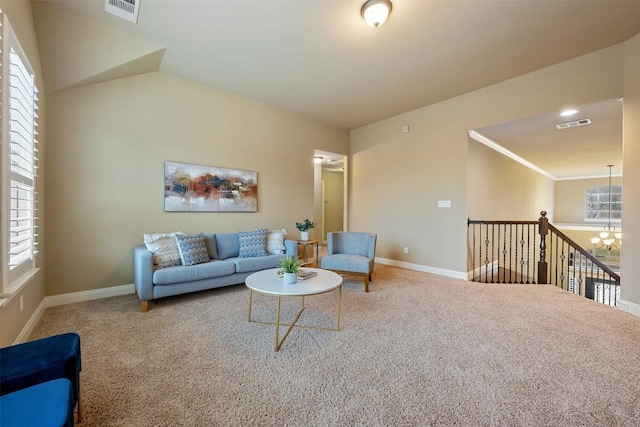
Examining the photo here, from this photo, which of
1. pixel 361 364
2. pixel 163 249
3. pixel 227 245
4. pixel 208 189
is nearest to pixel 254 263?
pixel 227 245

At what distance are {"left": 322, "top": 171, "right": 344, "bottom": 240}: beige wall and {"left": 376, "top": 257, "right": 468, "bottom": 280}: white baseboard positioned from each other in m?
3.14

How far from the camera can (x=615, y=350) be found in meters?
2.11

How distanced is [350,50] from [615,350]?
12.3ft

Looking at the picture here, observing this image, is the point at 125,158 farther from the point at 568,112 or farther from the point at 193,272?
the point at 568,112

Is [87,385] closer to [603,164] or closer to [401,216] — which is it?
[401,216]

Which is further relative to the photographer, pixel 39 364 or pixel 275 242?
pixel 275 242

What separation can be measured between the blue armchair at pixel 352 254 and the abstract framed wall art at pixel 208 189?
155 cm

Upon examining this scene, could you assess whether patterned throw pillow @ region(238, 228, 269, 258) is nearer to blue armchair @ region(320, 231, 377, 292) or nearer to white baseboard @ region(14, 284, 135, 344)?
blue armchair @ region(320, 231, 377, 292)

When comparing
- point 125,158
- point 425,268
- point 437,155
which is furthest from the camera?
point 425,268

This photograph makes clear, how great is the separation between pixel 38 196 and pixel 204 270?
1792 millimetres

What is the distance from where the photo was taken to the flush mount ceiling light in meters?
2.32

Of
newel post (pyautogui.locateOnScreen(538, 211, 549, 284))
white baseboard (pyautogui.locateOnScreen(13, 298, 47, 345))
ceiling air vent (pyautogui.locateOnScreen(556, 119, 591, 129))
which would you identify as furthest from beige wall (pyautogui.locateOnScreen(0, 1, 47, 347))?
ceiling air vent (pyautogui.locateOnScreen(556, 119, 591, 129))

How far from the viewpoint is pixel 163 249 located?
3.20 meters

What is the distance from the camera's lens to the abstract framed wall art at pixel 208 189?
3.74 metres
